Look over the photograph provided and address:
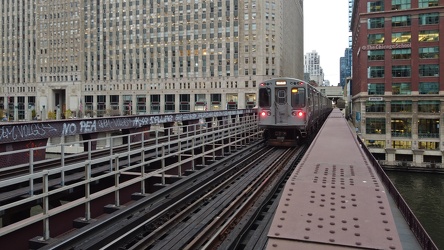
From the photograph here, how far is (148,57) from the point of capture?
317 ft

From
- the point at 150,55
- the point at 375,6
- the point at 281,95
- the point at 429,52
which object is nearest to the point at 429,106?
the point at 429,52

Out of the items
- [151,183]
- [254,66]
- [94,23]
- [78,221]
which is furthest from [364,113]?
[94,23]

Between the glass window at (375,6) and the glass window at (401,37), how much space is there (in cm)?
510

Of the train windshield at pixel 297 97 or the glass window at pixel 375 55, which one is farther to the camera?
the glass window at pixel 375 55

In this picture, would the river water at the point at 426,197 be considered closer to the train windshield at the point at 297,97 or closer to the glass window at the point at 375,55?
the train windshield at the point at 297,97

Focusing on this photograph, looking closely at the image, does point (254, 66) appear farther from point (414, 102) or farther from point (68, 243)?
point (68, 243)

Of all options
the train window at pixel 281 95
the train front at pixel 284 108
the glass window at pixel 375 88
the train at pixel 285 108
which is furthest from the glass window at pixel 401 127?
the train window at pixel 281 95

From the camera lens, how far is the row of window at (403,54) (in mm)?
53562

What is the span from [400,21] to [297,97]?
46.4m

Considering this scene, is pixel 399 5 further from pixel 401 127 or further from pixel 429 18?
pixel 401 127

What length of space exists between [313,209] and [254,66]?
8694 centimetres

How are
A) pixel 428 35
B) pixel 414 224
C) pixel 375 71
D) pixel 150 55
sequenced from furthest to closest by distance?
1. pixel 150 55
2. pixel 375 71
3. pixel 428 35
4. pixel 414 224

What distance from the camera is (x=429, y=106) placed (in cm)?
5353

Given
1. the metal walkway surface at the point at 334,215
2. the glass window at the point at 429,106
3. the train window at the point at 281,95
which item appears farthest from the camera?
the glass window at the point at 429,106
